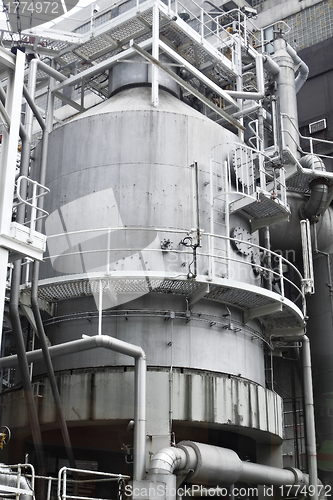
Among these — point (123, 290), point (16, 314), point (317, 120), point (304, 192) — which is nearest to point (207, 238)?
point (123, 290)

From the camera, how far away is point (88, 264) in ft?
58.1

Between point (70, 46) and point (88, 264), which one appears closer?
point (88, 264)

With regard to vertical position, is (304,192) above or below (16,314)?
above

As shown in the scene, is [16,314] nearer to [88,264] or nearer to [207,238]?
[88,264]

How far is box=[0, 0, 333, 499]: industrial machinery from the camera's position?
16.2 m

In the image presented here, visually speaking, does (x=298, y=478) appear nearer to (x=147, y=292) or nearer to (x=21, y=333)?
(x=147, y=292)

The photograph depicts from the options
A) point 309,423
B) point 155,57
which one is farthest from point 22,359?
point 155,57

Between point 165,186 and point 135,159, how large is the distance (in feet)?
3.85

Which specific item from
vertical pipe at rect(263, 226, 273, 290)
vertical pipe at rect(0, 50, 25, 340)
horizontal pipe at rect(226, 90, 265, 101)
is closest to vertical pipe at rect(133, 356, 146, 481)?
vertical pipe at rect(263, 226, 273, 290)

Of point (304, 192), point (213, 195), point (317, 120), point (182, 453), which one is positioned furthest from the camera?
point (317, 120)

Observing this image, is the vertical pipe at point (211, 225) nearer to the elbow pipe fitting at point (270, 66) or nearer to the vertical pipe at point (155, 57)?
the vertical pipe at point (155, 57)

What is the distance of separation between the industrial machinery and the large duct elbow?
233 cm

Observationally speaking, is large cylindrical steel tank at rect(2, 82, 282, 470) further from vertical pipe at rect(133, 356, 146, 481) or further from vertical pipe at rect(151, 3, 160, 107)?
vertical pipe at rect(133, 356, 146, 481)

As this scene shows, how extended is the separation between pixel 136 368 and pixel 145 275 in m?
2.28
